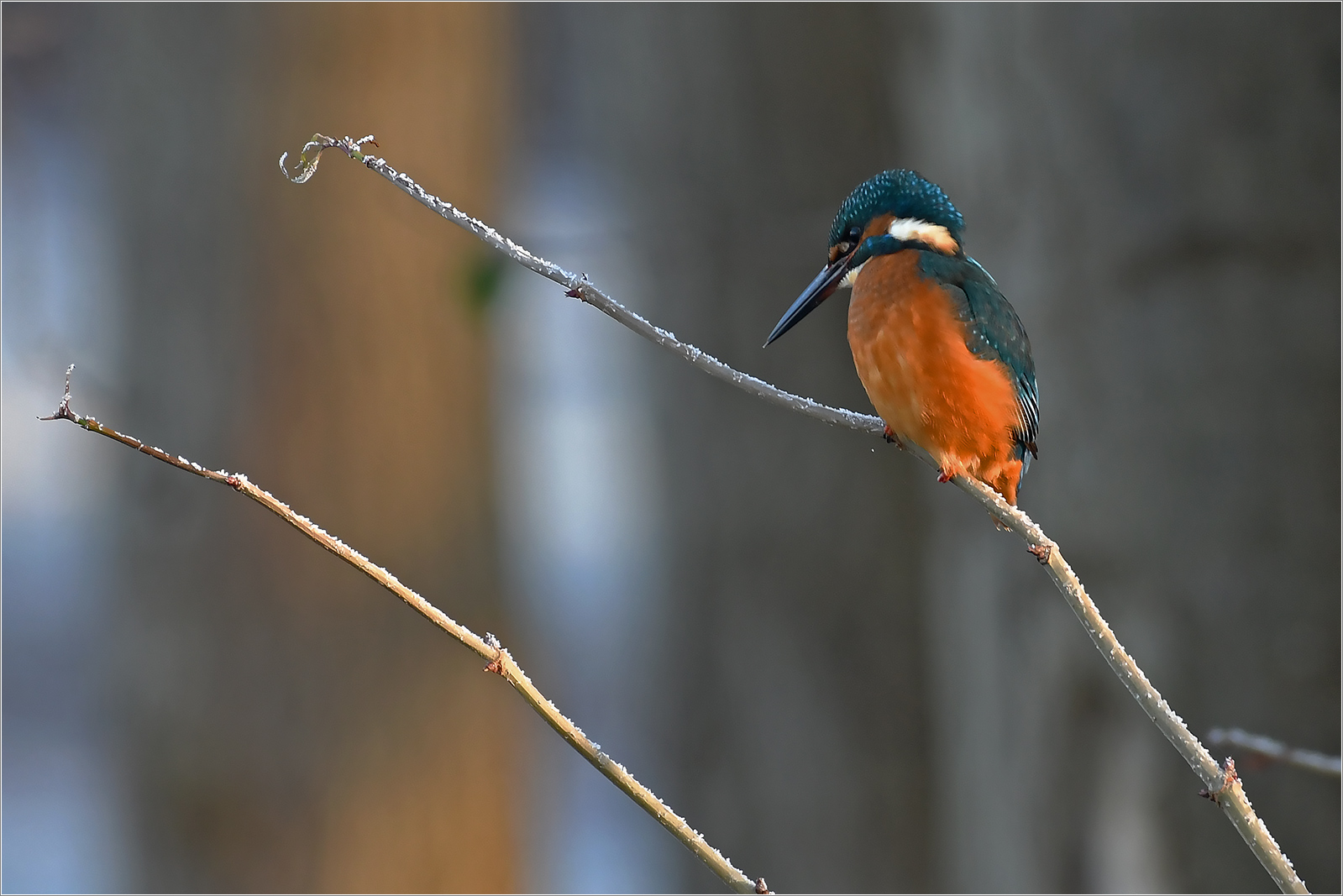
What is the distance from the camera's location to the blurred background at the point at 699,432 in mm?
1863

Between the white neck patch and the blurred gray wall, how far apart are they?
715 millimetres

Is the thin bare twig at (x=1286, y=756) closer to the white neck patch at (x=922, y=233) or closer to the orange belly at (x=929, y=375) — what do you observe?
the orange belly at (x=929, y=375)

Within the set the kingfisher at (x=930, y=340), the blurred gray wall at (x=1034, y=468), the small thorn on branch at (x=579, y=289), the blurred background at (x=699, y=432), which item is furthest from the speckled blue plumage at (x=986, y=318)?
the blurred gray wall at (x=1034, y=468)

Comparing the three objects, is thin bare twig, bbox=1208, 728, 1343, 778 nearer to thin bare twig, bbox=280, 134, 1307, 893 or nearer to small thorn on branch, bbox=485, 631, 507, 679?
thin bare twig, bbox=280, 134, 1307, 893

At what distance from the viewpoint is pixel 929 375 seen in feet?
3.84

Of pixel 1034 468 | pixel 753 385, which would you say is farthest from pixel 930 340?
pixel 1034 468

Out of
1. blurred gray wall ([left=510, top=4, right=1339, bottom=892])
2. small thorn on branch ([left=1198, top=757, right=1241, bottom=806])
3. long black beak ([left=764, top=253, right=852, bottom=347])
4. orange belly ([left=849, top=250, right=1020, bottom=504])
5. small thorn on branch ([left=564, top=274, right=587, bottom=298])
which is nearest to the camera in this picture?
small thorn on branch ([left=1198, top=757, right=1241, bottom=806])

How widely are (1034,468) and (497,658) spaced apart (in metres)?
1.59

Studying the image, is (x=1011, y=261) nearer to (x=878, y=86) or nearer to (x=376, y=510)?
(x=878, y=86)

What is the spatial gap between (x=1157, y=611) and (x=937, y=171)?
3.33 ft

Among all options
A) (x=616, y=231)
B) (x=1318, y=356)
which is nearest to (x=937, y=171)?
(x=616, y=231)

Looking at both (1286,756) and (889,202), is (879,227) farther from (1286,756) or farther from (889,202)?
(1286,756)

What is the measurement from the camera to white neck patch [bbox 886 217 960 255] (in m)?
1.35

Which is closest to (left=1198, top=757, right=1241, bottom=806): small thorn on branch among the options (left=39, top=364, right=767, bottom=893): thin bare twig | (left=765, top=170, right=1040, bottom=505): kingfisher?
(left=39, top=364, right=767, bottom=893): thin bare twig
